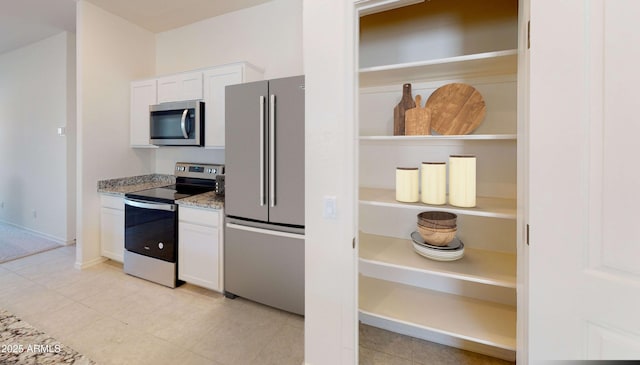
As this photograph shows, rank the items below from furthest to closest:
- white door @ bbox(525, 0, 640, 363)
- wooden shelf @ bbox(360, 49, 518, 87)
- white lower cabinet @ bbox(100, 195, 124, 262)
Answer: white lower cabinet @ bbox(100, 195, 124, 262), wooden shelf @ bbox(360, 49, 518, 87), white door @ bbox(525, 0, 640, 363)

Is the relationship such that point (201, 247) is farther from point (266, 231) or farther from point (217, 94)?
point (217, 94)

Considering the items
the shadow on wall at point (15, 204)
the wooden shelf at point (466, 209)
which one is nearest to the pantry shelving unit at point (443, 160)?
the wooden shelf at point (466, 209)

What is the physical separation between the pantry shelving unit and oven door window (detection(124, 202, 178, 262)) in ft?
6.20

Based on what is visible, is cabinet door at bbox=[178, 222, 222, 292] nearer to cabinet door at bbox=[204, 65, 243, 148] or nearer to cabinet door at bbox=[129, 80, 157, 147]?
cabinet door at bbox=[204, 65, 243, 148]

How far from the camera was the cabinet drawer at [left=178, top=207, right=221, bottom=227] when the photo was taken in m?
2.48

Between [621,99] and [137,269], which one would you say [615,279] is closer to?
[621,99]

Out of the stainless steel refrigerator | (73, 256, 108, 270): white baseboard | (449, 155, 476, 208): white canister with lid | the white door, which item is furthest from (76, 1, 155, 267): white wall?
the white door

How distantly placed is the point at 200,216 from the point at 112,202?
4.64ft

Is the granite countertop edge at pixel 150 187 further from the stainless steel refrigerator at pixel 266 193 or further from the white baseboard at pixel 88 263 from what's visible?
the white baseboard at pixel 88 263

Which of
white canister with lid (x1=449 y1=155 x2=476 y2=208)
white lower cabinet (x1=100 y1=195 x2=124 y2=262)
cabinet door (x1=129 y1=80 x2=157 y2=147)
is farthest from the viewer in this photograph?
cabinet door (x1=129 y1=80 x2=157 y2=147)

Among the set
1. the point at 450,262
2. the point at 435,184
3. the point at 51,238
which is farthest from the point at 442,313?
the point at 51,238

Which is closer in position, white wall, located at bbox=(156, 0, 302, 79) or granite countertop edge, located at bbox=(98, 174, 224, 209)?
granite countertop edge, located at bbox=(98, 174, 224, 209)

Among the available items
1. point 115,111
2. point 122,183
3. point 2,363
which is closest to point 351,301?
point 2,363

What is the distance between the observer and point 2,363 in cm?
60
